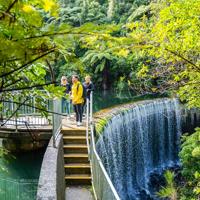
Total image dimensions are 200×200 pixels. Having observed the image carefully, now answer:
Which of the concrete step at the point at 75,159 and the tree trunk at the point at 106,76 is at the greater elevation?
the tree trunk at the point at 106,76

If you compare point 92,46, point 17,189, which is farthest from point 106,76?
point 92,46

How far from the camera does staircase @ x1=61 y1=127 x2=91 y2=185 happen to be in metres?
8.42

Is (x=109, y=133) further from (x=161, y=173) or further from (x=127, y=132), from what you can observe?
(x=161, y=173)

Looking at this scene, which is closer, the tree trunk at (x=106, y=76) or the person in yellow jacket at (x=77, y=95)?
the person in yellow jacket at (x=77, y=95)

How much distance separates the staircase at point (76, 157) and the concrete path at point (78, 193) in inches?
10.4

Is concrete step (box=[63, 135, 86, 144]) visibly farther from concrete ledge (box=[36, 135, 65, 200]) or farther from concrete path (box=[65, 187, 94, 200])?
concrete ledge (box=[36, 135, 65, 200])

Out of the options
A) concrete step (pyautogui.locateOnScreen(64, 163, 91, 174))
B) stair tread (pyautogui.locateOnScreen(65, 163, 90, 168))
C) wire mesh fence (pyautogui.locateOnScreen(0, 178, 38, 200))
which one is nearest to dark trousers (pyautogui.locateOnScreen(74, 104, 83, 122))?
stair tread (pyautogui.locateOnScreen(65, 163, 90, 168))

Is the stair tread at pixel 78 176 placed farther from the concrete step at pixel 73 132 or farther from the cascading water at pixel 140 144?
the cascading water at pixel 140 144

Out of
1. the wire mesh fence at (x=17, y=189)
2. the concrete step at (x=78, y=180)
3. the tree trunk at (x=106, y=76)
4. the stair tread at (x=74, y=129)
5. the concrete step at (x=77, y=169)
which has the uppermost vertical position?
the tree trunk at (x=106, y=76)

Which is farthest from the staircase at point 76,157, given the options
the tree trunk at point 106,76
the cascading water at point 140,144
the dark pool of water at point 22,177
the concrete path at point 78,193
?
the tree trunk at point 106,76

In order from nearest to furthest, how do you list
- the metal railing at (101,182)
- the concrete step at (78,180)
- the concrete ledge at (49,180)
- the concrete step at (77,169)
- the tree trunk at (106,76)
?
the metal railing at (101,182), the concrete ledge at (49,180), the concrete step at (78,180), the concrete step at (77,169), the tree trunk at (106,76)

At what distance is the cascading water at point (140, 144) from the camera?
518 inches

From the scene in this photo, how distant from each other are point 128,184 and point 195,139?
11.2 feet

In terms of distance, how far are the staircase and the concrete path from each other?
0.86 ft
